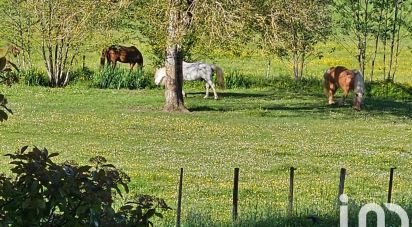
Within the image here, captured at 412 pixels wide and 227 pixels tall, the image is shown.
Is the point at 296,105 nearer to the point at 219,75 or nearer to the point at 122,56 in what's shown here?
the point at 219,75

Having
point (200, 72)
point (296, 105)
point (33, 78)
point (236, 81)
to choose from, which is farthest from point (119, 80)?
point (296, 105)

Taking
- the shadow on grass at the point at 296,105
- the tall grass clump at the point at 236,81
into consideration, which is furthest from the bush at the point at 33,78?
the shadow on grass at the point at 296,105

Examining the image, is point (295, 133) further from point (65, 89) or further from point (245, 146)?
point (65, 89)

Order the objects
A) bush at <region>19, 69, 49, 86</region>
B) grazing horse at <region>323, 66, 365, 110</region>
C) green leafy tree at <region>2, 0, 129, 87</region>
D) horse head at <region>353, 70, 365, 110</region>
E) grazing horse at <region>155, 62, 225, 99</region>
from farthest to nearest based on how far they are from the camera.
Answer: bush at <region>19, 69, 49, 86</region> < grazing horse at <region>155, 62, 225, 99</region> < grazing horse at <region>323, 66, 365, 110</region> < horse head at <region>353, 70, 365, 110</region> < green leafy tree at <region>2, 0, 129, 87</region>

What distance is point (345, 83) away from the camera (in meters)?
28.8

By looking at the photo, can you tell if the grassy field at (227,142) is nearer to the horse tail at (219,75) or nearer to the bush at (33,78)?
the horse tail at (219,75)

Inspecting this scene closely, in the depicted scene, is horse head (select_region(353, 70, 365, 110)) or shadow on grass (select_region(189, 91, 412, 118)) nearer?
shadow on grass (select_region(189, 91, 412, 118))

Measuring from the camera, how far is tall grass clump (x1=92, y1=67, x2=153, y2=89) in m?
32.2

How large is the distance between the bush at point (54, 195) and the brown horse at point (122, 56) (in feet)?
94.4

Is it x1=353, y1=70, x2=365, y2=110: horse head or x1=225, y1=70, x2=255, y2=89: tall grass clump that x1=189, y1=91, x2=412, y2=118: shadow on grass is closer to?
x1=353, y1=70, x2=365, y2=110: horse head

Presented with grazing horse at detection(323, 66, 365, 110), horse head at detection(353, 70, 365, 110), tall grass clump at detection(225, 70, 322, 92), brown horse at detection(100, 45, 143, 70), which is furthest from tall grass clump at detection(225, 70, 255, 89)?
horse head at detection(353, 70, 365, 110)

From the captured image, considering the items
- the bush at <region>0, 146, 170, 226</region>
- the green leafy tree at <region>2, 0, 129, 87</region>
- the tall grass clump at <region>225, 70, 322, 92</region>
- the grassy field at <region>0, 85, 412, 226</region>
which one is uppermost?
the green leafy tree at <region>2, 0, 129, 87</region>

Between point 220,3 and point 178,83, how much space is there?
3171 millimetres

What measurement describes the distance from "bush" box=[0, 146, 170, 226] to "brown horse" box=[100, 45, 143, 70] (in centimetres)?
2879
